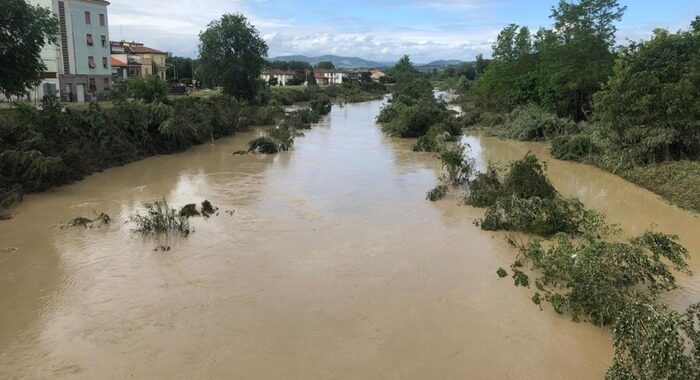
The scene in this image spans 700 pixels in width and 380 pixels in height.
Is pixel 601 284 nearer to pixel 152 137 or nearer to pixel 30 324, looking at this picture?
pixel 30 324

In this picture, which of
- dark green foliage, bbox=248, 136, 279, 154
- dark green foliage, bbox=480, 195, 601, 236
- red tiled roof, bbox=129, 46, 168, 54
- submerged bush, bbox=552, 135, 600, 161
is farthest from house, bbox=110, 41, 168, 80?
dark green foliage, bbox=480, 195, 601, 236

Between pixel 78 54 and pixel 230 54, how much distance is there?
12.5m

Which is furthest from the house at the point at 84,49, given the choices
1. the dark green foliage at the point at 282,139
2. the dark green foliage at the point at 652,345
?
the dark green foliage at the point at 652,345

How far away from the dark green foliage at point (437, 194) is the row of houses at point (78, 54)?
3197 centimetres

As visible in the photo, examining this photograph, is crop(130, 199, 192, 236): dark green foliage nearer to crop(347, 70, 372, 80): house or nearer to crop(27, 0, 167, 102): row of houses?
crop(27, 0, 167, 102): row of houses

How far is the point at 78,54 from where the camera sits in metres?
43.5

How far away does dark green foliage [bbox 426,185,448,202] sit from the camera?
669 inches

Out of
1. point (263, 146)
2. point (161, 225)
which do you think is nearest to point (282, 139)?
point (263, 146)

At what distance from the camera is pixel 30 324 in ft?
28.4

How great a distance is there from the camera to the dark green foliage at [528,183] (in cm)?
1498

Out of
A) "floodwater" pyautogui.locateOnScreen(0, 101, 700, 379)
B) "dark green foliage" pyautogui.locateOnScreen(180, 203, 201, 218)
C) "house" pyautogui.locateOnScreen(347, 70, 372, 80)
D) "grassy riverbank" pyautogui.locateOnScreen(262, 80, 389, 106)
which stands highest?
"house" pyautogui.locateOnScreen(347, 70, 372, 80)

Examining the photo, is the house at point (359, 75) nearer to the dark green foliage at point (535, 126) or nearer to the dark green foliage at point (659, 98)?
the dark green foliage at point (535, 126)

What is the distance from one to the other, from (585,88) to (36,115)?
90.4 ft

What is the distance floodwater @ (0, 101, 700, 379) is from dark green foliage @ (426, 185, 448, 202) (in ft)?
1.50
